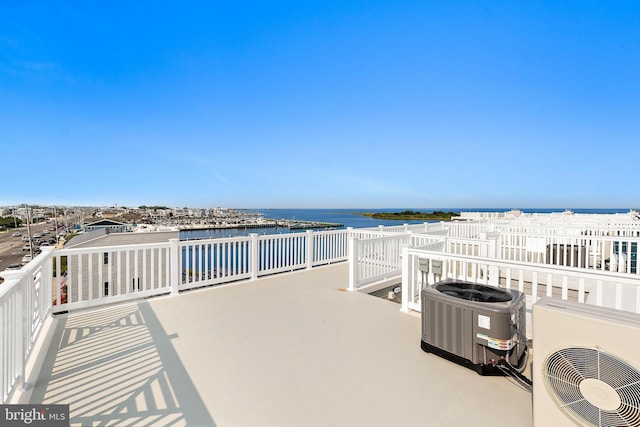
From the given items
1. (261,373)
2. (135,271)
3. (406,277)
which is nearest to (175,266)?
(135,271)

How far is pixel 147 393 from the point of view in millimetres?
1893

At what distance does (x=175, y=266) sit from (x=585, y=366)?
15.1 ft

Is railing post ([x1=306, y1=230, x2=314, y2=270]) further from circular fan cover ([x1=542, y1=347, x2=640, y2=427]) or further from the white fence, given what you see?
circular fan cover ([x1=542, y1=347, x2=640, y2=427])

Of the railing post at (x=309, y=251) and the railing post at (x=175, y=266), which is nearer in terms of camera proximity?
the railing post at (x=175, y=266)

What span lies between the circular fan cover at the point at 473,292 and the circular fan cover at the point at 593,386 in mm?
938

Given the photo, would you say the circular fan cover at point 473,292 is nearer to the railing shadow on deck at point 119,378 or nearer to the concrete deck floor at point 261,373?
the concrete deck floor at point 261,373

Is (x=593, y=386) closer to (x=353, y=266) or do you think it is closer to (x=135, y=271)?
(x=353, y=266)

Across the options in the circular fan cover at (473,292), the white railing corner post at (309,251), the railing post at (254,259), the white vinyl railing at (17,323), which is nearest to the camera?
the white vinyl railing at (17,323)

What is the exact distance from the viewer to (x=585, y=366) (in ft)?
4.05

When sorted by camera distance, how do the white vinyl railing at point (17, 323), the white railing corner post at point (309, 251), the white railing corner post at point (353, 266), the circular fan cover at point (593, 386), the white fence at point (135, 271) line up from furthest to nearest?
the white railing corner post at point (309, 251) → the white railing corner post at point (353, 266) → the white fence at point (135, 271) → the white vinyl railing at point (17, 323) → the circular fan cover at point (593, 386)

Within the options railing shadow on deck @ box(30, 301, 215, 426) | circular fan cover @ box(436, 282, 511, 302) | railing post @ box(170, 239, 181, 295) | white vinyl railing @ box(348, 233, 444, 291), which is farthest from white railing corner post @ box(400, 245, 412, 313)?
railing post @ box(170, 239, 181, 295)

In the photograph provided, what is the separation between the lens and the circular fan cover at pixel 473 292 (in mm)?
2262

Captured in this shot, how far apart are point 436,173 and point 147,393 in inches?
822

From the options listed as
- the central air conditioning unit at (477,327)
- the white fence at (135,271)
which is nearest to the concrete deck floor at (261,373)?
the central air conditioning unit at (477,327)
